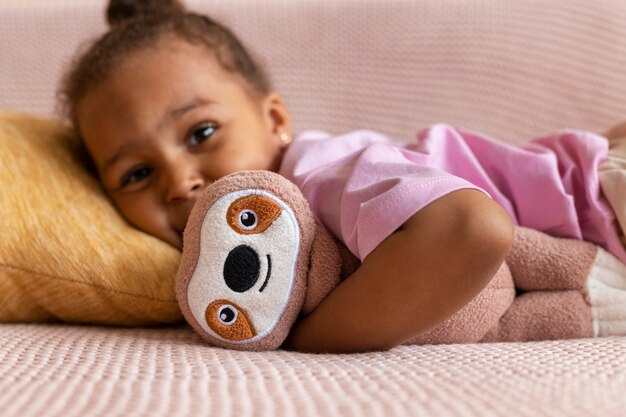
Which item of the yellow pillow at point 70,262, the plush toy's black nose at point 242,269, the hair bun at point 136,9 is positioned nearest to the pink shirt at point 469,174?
the plush toy's black nose at point 242,269

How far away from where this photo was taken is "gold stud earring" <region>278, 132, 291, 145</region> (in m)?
1.14

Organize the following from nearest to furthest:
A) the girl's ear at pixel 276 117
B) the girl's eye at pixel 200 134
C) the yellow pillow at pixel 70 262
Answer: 1. the yellow pillow at pixel 70 262
2. the girl's eye at pixel 200 134
3. the girl's ear at pixel 276 117

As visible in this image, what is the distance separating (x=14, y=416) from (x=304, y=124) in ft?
3.32

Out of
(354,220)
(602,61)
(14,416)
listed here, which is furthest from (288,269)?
(602,61)

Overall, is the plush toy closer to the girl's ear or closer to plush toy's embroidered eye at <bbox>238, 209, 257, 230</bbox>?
plush toy's embroidered eye at <bbox>238, 209, 257, 230</bbox>

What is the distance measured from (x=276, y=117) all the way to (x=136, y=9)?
32cm

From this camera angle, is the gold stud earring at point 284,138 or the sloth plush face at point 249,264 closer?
the sloth plush face at point 249,264

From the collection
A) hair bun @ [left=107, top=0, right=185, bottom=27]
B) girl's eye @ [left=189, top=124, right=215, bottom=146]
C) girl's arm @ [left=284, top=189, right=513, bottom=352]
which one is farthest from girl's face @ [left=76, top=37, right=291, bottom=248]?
girl's arm @ [left=284, top=189, right=513, bottom=352]

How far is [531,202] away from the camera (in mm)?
962

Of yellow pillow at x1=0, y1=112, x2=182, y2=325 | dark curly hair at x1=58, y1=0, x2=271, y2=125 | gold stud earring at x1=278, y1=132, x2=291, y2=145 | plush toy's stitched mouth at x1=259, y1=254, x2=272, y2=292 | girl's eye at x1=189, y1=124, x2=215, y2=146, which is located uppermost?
dark curly hair at x1=58, y1=0, x2=271, y2=125

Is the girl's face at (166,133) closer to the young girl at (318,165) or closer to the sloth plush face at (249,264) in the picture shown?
the young girl at (318,165)

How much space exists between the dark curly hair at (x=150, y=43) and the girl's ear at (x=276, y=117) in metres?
0.02

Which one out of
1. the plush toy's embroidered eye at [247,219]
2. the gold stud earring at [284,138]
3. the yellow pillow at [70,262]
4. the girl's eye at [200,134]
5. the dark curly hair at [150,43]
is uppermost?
the dark curly hair at [150,43]

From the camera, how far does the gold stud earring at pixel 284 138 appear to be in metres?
1.14
